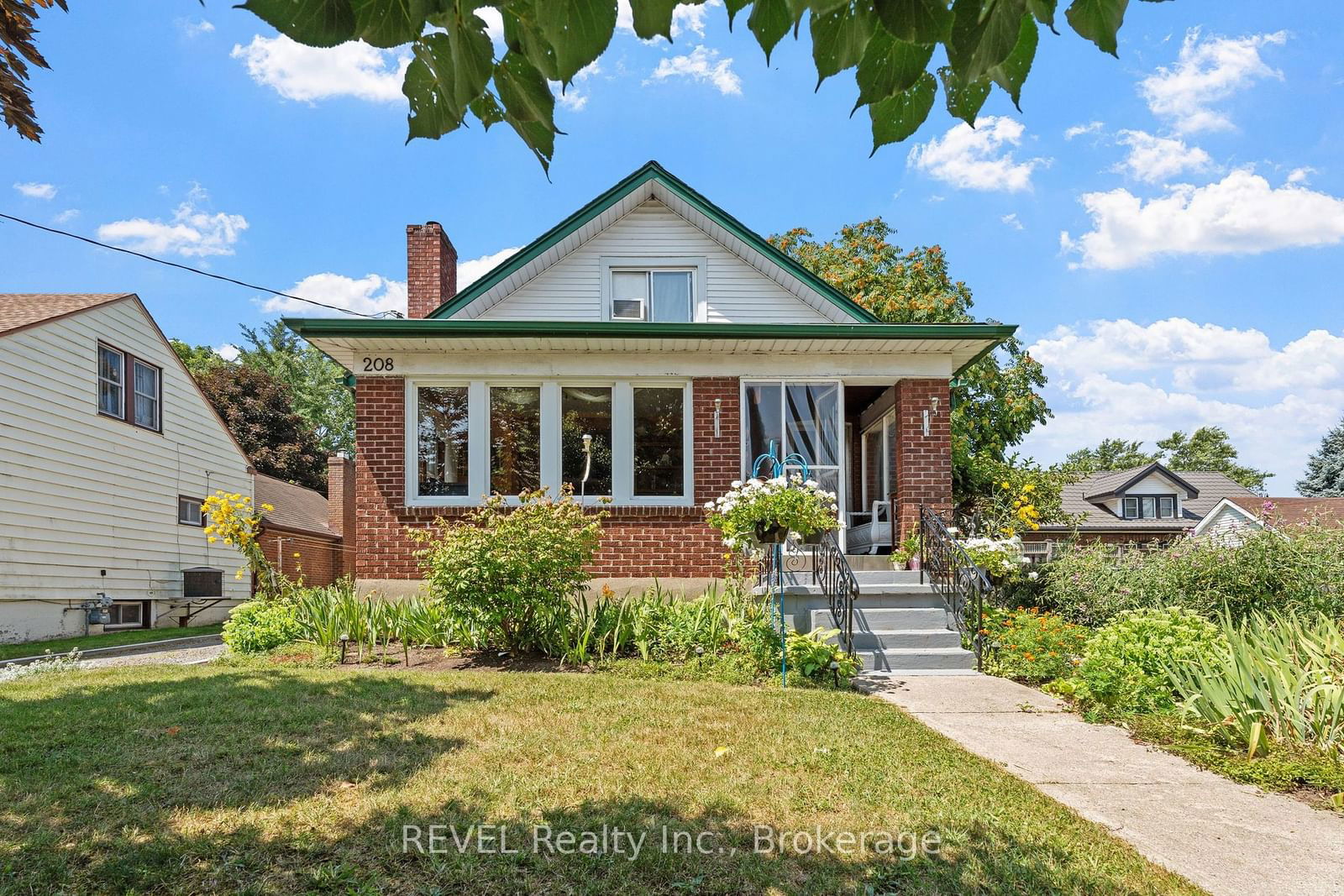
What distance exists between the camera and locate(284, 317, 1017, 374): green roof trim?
34.3ft

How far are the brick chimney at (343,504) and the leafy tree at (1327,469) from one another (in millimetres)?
45526

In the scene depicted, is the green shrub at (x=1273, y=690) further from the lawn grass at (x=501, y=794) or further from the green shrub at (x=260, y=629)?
the green shrub at (x=260, y=629)

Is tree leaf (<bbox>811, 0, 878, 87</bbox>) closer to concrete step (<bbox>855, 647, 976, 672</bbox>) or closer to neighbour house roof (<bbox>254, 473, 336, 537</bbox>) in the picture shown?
concrete step (<bbox>855, 647, 976, 672</bbox>)

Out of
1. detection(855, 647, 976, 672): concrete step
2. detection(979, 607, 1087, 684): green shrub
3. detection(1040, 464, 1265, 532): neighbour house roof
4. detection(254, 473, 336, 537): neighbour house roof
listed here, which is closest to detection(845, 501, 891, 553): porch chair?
detection(979, 607, 1087, 684): green shrub

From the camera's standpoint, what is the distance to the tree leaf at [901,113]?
150 cm

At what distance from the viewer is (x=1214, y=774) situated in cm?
492

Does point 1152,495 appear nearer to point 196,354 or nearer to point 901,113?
point 901,113

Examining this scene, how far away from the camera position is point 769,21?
52.5 inches

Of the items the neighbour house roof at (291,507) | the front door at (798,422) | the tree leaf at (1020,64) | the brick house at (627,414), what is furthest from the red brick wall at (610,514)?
the neighbour house roof at (291,507)

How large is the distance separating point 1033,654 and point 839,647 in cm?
190

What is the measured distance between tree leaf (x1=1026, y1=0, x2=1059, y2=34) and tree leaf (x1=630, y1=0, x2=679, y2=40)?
0.59 m

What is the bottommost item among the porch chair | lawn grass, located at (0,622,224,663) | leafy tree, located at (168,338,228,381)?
lawn grass, located at (0,622,224,663)

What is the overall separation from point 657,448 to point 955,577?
430 centimetres

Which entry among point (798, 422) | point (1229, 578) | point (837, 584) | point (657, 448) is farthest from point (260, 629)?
point (1229, 578)
